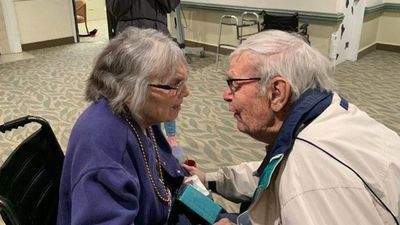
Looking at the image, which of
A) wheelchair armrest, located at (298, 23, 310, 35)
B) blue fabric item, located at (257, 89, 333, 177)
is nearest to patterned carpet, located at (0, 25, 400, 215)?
wheelchair armrest, located at (298, 23, 310, 35)

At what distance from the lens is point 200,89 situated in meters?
4.20

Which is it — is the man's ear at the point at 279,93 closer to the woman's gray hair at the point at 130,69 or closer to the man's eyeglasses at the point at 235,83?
the man's eyeglasses at the point at 235,83

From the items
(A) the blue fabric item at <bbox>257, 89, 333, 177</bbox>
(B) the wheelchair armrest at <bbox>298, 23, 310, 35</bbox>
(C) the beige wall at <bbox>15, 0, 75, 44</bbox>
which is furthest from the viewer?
(C) the beige wall at <bbox>15, 0, 75, 44</bbox>

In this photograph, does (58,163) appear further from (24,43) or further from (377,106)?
(24,43)

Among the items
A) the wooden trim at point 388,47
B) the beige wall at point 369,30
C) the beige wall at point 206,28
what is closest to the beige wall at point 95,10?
the beige wall at point 206,28

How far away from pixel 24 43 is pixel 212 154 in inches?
186

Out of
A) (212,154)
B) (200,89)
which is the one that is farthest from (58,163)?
(200,89)

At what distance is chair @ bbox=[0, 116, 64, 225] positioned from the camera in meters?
1.02

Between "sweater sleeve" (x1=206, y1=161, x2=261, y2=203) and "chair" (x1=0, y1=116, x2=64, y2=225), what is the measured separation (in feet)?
2.00

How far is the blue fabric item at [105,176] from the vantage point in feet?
3.08

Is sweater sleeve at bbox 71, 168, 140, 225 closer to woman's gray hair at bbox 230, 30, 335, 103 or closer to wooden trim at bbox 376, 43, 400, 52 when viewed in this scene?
woman's gray hair at bbox 230, 30, 335, 103

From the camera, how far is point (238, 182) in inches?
57.6

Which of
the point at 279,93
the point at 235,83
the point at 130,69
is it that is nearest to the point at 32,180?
the point at 130,69

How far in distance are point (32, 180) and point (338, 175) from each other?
93 centimetres
